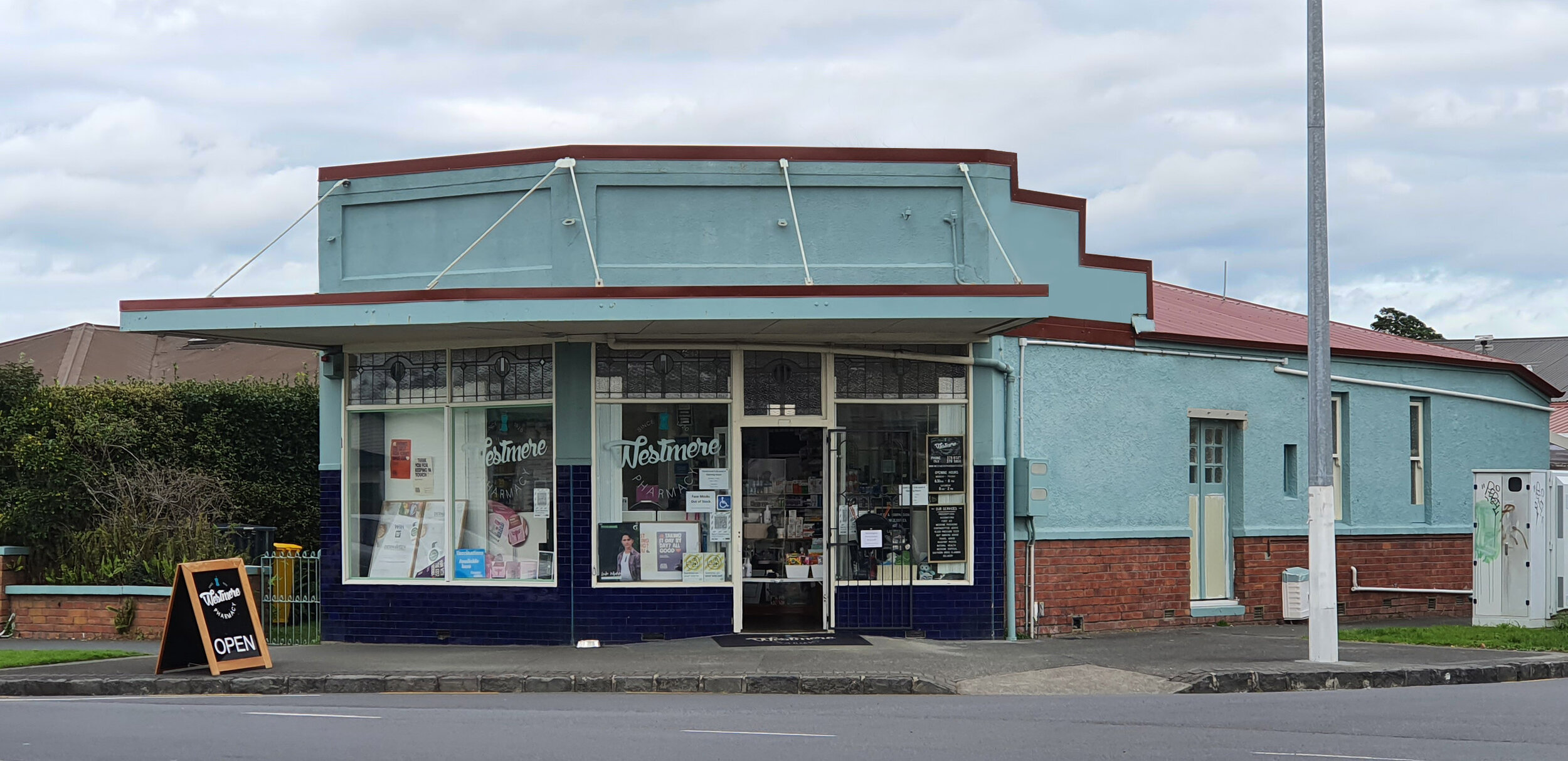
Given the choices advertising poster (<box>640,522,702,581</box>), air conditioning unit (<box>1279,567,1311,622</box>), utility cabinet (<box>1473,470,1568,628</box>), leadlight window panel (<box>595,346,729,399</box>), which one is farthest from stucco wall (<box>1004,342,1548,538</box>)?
advertising poster (<box>640,522,702,581</box>)

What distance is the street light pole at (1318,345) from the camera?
44.5 feet

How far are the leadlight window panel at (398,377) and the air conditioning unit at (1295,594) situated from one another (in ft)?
33.1

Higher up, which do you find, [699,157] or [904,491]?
[699,157]

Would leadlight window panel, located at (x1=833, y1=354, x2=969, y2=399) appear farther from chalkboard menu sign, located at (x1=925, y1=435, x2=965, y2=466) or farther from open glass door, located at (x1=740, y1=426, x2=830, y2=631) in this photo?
open glass door, located at (x1=740, y1=426, x2=830, y2=631)

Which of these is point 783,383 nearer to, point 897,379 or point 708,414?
point 708,414

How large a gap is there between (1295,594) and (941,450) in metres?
5.15

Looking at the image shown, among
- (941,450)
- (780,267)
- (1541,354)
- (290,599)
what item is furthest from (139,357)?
(1541,354)

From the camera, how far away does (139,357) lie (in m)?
30.0

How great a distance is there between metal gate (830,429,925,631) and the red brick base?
53.5 inches

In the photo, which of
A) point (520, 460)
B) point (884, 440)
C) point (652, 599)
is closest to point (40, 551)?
point (520, 460)

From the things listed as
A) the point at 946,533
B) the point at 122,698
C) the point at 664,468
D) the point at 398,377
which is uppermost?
the point at 398,377

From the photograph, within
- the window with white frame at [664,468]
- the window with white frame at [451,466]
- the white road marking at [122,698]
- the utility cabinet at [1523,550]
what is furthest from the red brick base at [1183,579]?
the white road marking at [122,698]

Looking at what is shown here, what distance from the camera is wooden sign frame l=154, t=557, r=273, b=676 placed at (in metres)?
13.2

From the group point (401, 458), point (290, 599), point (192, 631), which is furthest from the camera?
point (290, 599)
